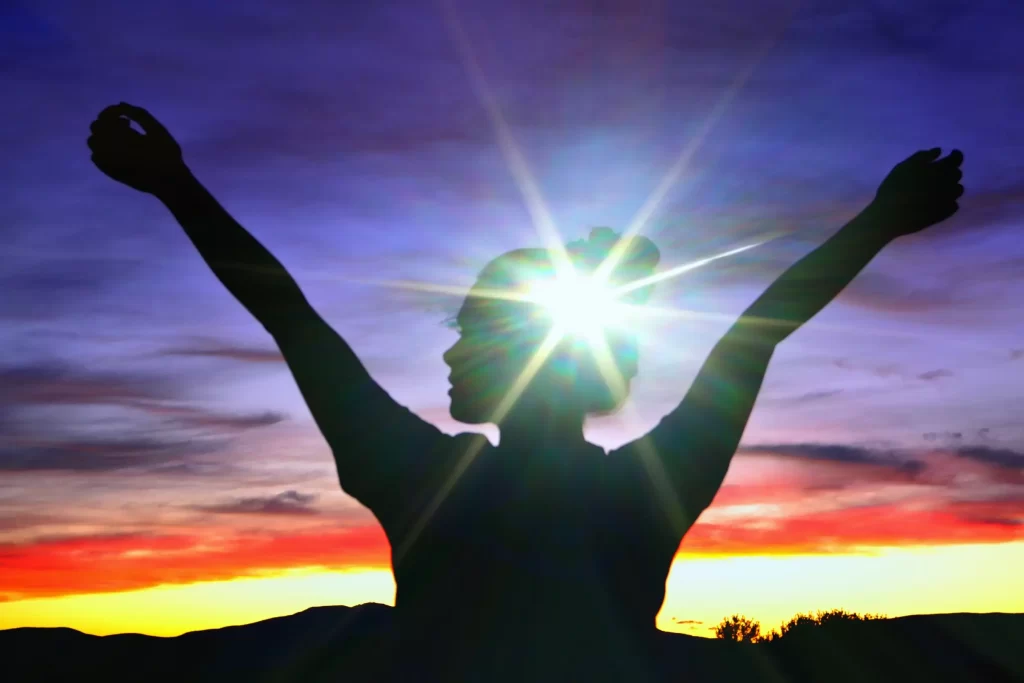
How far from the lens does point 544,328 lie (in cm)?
348

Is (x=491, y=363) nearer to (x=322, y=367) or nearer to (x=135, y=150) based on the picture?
(x=322, y=367)

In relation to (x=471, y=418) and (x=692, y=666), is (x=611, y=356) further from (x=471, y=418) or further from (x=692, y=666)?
(x=692, y=666)

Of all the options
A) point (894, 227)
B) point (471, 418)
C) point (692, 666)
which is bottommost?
point (692, 666)

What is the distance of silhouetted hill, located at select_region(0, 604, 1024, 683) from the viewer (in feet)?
8.90

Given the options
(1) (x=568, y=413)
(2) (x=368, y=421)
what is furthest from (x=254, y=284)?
(1) (x=568, y=413)

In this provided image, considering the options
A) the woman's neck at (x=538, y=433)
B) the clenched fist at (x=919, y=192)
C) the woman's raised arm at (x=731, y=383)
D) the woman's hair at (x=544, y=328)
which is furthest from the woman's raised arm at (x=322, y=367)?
the clenched fist at (x=919, y=192)

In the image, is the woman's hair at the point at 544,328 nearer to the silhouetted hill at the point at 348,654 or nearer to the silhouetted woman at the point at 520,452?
the silhouetted woman at the point at 520,452

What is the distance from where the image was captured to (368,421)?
118 inches

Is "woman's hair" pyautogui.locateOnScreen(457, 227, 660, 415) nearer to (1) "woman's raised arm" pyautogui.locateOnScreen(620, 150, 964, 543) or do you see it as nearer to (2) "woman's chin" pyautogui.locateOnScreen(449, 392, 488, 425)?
(2) "woman's chin" pyautogui.locateOnScreen(449, 392, 488, 425)

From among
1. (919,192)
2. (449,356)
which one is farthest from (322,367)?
(919,192)

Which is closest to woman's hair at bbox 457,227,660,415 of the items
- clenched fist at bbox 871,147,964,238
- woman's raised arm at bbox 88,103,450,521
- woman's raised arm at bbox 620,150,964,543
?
woman's raised arm at bbox 620,150,964,543

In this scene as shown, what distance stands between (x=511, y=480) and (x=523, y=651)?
59cm

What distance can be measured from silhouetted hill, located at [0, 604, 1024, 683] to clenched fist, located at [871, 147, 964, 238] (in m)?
1.45

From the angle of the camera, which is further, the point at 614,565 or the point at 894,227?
the point at 894,227
